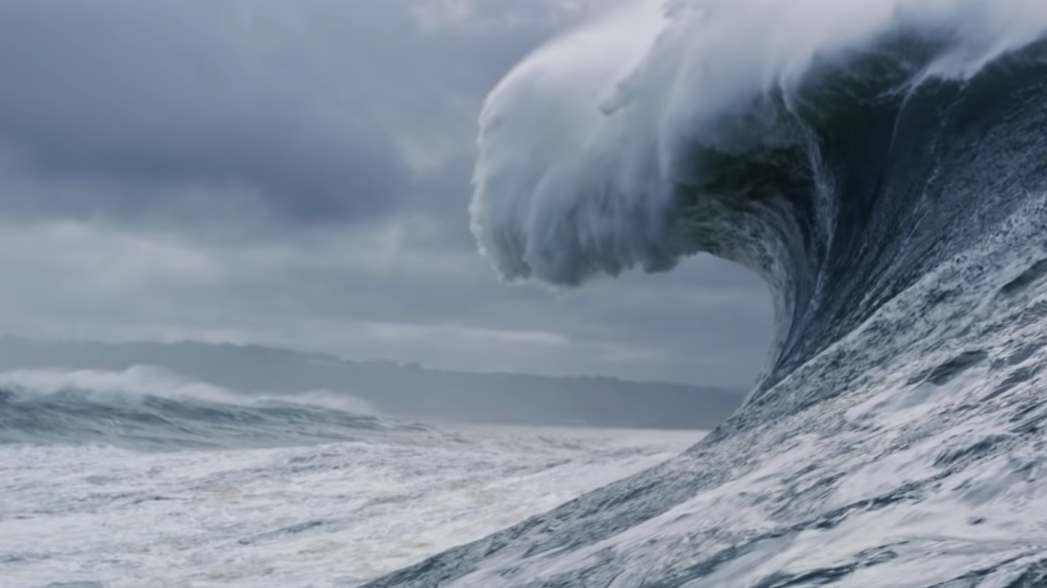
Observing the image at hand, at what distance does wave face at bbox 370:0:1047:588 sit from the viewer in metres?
4.52

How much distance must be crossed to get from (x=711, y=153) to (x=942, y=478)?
752 centimetres

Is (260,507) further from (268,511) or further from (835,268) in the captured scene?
(835,268)

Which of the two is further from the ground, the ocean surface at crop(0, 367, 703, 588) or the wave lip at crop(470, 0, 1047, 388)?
the wave lip at crop(470, 0, 1047, 388)

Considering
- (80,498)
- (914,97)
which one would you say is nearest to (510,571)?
(914,97)

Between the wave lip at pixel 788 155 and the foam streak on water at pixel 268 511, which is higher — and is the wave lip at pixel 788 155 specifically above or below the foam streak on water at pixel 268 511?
above

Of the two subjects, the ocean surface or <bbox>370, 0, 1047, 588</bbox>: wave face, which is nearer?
<bbox>370, 0, 1047, 588</bbox>: wave face

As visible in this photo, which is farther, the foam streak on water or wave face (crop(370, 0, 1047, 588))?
the foam streak on water

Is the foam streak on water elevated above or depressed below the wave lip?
below

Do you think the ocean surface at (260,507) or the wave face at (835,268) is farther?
the ocean surface at (260,507)

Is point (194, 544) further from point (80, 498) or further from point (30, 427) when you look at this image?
point (30, 427)

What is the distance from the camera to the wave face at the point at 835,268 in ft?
14.8

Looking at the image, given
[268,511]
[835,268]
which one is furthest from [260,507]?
[835,268]

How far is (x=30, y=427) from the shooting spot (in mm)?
24375

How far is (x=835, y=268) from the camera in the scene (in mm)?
9773
